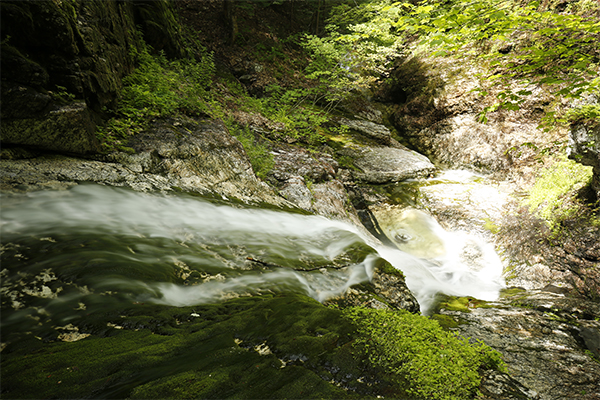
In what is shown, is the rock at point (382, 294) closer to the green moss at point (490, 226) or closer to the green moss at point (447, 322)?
the green moss at point (447, 322)

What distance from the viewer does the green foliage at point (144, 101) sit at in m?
4.78

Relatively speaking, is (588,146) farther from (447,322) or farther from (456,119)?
(456,119)

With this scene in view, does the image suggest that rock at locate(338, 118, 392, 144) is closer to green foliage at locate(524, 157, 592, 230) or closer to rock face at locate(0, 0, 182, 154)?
green foliage at locate(524, 157, 592, 230)

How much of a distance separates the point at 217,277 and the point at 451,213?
894 cm

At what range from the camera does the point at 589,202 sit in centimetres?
688

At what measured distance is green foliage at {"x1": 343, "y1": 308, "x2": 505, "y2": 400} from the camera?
2.00 meters

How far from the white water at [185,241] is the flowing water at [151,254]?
1cm

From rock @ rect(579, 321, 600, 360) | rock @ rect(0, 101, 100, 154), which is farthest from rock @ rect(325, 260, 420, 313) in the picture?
rock @ rect(0, 101, 100, 154)

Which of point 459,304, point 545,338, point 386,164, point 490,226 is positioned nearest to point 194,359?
point 545,338

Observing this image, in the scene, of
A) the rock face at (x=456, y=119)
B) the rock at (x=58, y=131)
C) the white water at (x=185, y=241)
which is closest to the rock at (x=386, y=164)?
the rock face at (x=456, y=119)

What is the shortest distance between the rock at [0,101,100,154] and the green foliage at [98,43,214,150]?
40 centimetres

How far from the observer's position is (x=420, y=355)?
2.23 meters

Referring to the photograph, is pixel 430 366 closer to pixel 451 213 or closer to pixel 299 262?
pixel 299 262

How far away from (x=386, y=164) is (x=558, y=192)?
17.7ft
